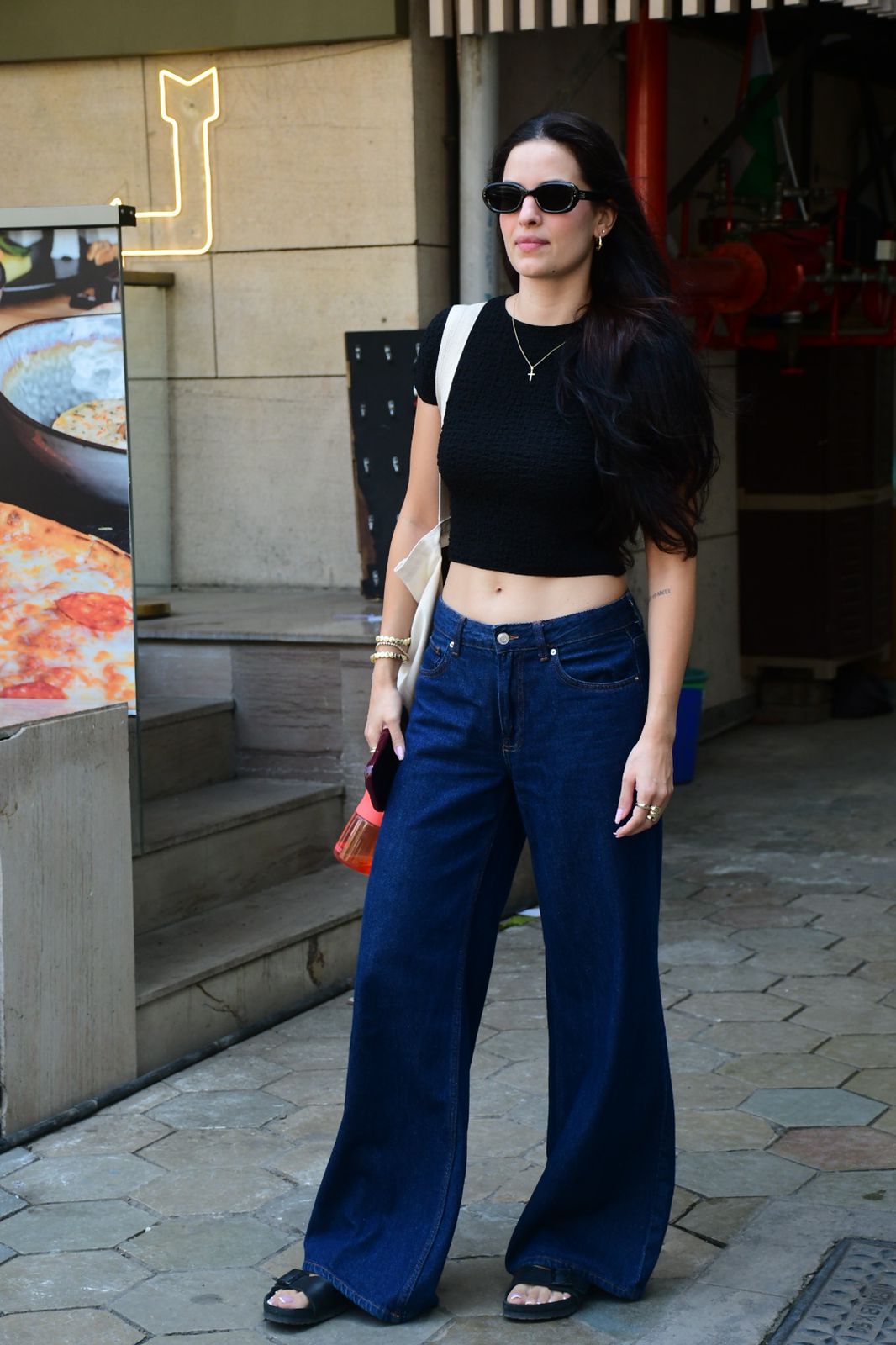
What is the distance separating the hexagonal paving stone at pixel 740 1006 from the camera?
488 centimetres

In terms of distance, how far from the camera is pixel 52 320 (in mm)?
4371

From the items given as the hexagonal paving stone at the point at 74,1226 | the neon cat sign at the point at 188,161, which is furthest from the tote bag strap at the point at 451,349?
the neon cat sign at the point at 188,161

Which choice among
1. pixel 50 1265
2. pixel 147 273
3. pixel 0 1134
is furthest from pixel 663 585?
pixel 147 273

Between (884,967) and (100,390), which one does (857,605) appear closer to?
(884,967)

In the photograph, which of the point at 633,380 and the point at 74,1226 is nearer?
the point at 633,380

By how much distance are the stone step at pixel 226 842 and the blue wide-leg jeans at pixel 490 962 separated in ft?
5.84

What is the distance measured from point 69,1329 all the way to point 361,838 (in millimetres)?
1039

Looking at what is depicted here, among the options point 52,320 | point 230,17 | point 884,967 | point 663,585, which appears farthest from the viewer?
point 230,17

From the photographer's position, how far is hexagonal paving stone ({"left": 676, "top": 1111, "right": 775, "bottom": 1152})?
4.02 metres

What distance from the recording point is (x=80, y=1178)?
3.88 meters

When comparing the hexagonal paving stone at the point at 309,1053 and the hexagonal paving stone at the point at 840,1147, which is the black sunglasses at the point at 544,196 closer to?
the hexagonal paving stone at the point at 840,1147

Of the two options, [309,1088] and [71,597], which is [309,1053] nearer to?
[309,1088]

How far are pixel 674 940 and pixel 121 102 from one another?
3890mm

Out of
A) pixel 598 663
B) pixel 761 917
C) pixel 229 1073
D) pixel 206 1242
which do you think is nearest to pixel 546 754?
pixel 598 663
